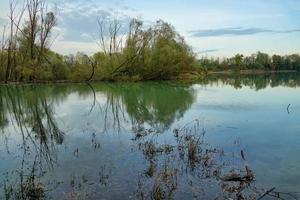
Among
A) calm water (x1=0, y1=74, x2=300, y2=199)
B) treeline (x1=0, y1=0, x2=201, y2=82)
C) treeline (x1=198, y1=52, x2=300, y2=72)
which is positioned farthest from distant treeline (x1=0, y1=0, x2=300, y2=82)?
treeline (x1=198, y1=52, x2=300, y2=72)

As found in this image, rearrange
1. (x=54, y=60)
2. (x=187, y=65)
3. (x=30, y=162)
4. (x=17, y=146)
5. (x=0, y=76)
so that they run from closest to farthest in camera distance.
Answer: (x=30, y=162)
(x=17, y=146)
(x=0, y=76)
(x=54, y=60)
(x=187, y=65)

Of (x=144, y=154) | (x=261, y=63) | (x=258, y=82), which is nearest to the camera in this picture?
(x=144, y=154)

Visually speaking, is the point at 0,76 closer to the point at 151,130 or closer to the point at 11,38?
the point at 11,38

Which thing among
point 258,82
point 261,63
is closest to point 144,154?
point 258,82

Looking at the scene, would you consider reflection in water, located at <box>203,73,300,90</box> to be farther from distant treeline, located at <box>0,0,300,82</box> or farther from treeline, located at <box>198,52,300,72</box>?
treeline, located at <box>198,52,300,72</box>

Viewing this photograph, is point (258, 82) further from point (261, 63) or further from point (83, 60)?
point (261, 63)

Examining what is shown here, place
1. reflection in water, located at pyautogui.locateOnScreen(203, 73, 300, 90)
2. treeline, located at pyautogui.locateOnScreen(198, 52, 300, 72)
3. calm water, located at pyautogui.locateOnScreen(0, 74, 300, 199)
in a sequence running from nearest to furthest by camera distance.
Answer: calm water, located at pyautogui.locateOnScreen(0, 74, 300, 199)
reflection in water, located at pyautogui.locateOnScreen(203, 73, 300, 90)
treeline, located at pyautogui.locateOnScreen(198, 52, 300, 72)

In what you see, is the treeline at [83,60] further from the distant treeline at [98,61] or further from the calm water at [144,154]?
the calm water at [144,154]

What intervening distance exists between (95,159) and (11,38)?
31354 mm

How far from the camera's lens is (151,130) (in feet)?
31.1

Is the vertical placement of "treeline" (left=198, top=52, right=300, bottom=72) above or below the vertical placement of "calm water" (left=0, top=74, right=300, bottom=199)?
above

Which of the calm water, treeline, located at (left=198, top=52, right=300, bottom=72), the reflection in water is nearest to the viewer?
the calm water

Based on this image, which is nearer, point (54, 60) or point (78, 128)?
point (78, 128)

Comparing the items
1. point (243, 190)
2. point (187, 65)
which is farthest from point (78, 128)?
point (187, 65)
